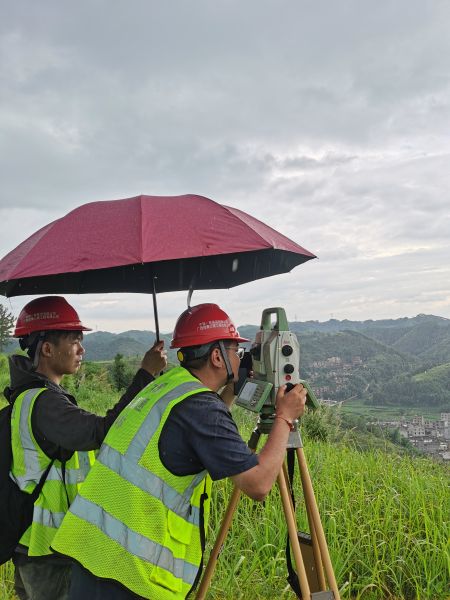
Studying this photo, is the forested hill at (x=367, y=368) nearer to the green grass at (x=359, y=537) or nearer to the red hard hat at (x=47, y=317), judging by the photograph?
the green grass at (x=359, y=537)

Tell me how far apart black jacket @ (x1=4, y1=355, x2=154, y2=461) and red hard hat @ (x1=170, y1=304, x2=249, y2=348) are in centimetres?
41

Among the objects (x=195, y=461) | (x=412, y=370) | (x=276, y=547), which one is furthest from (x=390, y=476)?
(x=412, y=370)

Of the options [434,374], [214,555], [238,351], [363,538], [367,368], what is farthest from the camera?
[367,368]

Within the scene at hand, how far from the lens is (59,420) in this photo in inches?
84.4

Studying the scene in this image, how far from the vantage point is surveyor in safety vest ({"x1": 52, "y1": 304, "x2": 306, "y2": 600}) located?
1830mm

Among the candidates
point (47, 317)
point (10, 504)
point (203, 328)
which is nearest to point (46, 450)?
point (10, 504)

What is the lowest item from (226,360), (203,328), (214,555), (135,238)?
(214,555)

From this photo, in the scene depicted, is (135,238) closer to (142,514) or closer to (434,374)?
(142,514)

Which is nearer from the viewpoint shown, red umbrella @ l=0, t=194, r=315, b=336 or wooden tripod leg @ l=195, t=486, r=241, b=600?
red umbrella @ l=0, t=194, r=315, b=336

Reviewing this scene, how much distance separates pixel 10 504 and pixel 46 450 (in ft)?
0.90

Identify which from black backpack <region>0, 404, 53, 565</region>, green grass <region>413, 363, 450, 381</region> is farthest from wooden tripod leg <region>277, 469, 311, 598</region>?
green grass <region>413, 363, 450, 381</region>

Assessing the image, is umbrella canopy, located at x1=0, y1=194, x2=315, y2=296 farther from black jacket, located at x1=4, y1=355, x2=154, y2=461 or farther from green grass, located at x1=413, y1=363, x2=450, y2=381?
green grass, located at x1=413, y1=363, x2=450, y2=381

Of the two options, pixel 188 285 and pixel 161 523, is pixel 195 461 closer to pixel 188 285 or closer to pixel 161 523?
pixel 161 523

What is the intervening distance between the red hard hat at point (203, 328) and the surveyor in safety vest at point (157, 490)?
0.65ft
